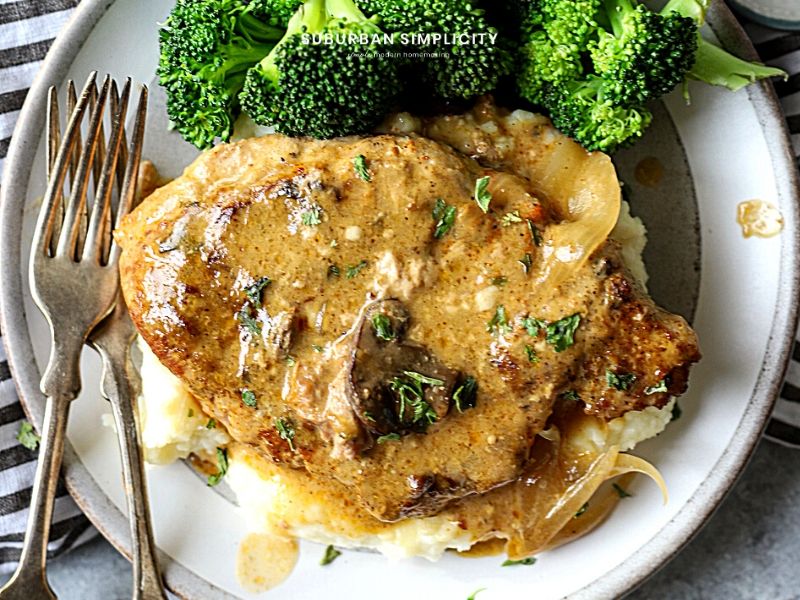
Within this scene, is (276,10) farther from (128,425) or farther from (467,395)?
(128,425)

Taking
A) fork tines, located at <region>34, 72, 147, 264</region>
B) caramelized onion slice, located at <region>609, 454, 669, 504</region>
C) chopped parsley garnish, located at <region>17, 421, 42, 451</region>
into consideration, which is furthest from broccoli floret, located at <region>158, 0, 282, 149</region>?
caramelized onion slice, located at <region>609, 454, 669, 504</region>

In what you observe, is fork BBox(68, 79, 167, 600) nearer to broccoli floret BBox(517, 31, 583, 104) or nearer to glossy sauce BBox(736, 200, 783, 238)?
broccoli floret BBox(517, 31, 583, 104)

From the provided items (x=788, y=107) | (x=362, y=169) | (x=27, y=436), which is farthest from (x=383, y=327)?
(x=788, y=107)

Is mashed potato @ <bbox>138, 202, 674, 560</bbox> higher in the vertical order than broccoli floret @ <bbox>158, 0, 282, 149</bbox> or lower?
lower

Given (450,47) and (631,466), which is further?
(631,466)

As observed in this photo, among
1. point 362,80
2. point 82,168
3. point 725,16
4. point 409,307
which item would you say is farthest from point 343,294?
point 725,16

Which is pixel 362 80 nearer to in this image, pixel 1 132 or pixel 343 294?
pixel 343 294
